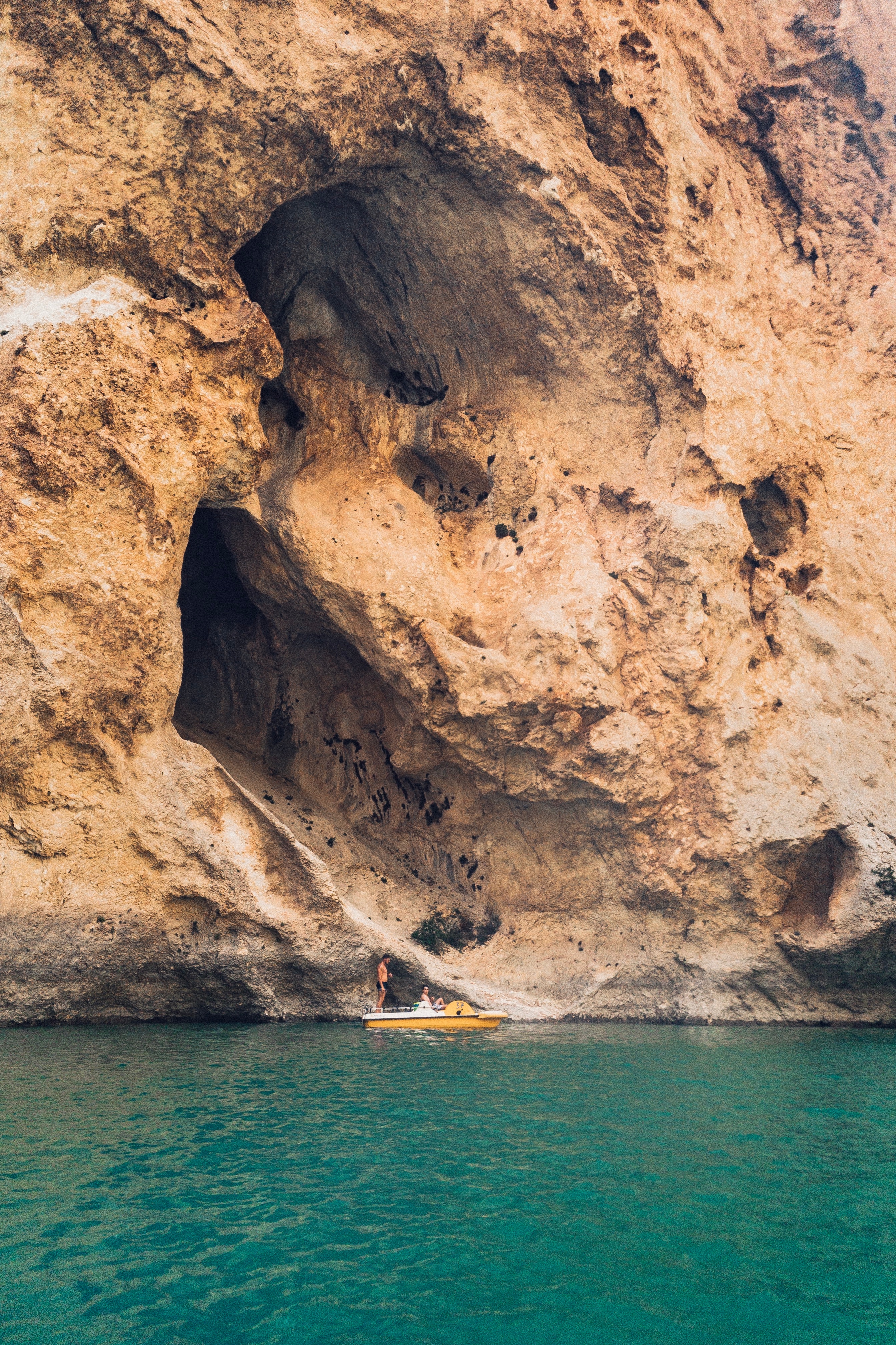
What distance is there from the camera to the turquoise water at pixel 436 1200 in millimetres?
5789

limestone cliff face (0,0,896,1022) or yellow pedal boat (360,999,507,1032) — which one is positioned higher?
limestone cliff face (0,0,896,1022)

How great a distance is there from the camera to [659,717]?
19750 mm

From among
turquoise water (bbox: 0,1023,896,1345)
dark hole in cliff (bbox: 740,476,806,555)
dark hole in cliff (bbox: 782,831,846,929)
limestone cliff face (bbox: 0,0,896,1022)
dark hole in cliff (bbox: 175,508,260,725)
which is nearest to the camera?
turquoise water (bbox: 0,1023,896,1345)

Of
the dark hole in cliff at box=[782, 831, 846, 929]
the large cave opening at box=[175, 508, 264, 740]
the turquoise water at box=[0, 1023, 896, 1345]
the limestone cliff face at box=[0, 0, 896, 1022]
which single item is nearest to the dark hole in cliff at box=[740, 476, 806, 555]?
the limestone cliff face at box=[0, 0, 896, 1022]

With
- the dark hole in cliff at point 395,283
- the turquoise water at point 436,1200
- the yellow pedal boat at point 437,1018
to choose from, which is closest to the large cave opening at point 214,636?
the dark hole in cliff at point 395,283

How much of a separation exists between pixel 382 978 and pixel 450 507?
33.8 feet

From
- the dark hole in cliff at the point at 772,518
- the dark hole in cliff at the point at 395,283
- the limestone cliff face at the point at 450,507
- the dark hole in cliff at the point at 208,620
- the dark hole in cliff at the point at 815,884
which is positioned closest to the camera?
the limestone cliff face at the point at 450,507

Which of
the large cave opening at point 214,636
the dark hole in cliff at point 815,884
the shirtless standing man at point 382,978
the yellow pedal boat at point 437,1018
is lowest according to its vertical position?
the yellow pedal boat at point 437,1018

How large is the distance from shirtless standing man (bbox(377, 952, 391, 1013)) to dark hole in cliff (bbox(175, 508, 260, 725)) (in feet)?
26.2

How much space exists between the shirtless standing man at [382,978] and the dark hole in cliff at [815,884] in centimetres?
768

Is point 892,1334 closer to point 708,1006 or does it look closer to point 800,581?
point 708,1006

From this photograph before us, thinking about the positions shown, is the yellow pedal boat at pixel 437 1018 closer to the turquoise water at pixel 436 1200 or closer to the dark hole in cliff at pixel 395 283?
the turquoise water at pixel 436 1200

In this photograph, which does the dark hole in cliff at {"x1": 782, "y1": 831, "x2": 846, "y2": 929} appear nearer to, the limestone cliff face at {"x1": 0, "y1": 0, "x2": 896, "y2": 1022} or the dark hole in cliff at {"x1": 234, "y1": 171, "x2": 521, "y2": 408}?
the limestone cliff face at {"x1": 0, "y1": 0, "x2": 896, "y2": 1022}

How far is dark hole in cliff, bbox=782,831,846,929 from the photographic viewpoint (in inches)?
738
